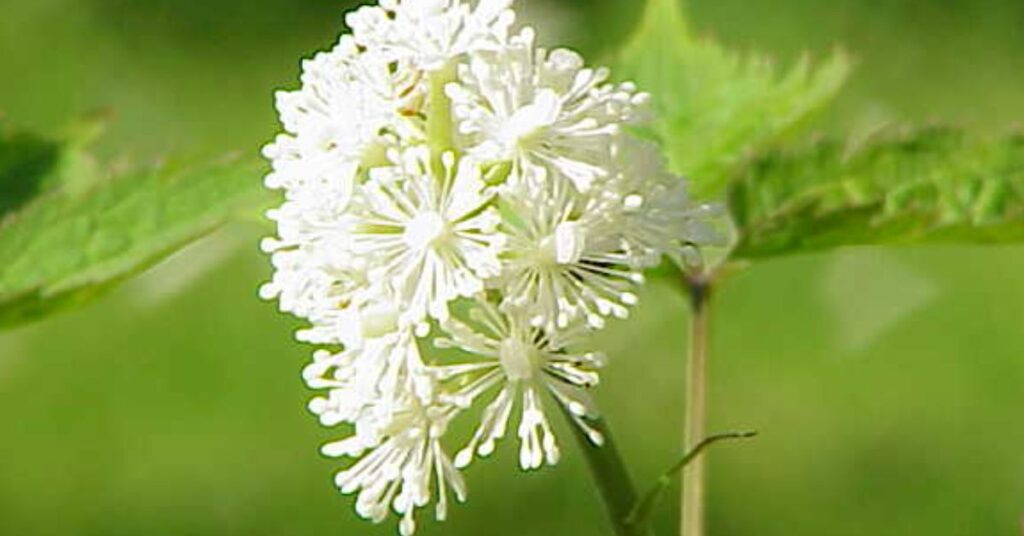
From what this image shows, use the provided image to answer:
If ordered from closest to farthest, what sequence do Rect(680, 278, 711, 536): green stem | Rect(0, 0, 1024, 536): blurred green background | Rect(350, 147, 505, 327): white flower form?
Rect(350, 147, 505, 327): white flower < Rect(680, 278, 711, 536): green stem < Rect(0, 0, 1024, 536): blurred green background

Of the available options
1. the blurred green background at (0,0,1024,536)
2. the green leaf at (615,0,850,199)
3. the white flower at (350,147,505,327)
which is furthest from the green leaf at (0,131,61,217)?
the blurred green background at (0,0,1024,536)

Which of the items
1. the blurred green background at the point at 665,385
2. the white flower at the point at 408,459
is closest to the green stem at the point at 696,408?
the white flower at the point at 408,459

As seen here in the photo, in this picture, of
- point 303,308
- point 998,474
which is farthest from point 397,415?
point 998,474

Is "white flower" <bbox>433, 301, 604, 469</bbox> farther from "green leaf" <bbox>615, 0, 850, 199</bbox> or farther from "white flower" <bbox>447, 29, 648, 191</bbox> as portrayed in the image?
"green leaf" <bbox>615, 0, 850, 199</bbox>

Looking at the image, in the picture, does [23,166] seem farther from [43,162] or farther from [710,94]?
[710,94]

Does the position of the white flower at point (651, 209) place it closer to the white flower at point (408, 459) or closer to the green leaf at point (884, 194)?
the white flower at point (408, 459)
